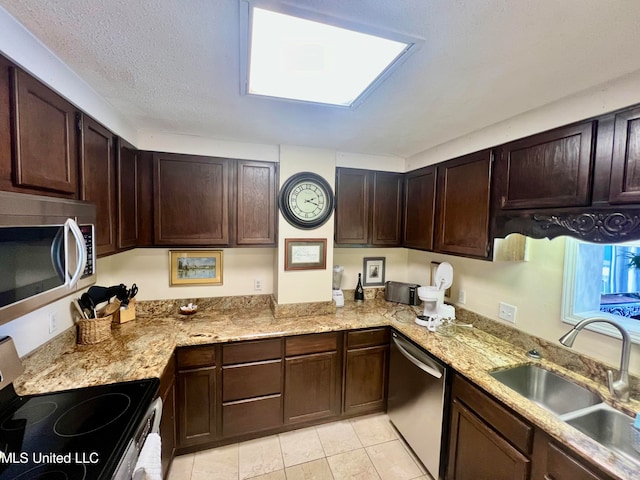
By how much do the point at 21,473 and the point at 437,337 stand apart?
213 centimetres

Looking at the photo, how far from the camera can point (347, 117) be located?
1.68 meters

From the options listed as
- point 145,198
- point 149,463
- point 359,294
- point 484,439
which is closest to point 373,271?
point 359,294

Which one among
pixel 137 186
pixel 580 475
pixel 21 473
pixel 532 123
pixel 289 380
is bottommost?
pixel 289 380

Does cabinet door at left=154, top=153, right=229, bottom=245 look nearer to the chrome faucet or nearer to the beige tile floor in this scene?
the beige tile floor

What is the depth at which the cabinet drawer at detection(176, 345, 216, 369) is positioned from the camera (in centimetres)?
189

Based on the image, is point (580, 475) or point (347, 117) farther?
point (347, 117)

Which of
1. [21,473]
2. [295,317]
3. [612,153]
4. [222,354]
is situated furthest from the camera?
[295,317]

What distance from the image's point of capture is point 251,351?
6.68 ft

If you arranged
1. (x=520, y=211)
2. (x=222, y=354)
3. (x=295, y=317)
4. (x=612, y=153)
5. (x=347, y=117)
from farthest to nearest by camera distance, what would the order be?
(x=295, y=317) < (x=222, y=354) < (x=347, y=117) < (x=520, y=211) < (x=612, y=153)

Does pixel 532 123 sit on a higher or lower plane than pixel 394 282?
higher

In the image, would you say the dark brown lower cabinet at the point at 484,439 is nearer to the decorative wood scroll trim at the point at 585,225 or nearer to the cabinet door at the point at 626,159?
the decorative wood scroll trim at the point at 585,225

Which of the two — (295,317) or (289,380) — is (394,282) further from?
(289,380)

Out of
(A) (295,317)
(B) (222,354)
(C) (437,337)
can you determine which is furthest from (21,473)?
(C) (437,337)

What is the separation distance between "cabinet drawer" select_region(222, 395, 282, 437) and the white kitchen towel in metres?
0.91
